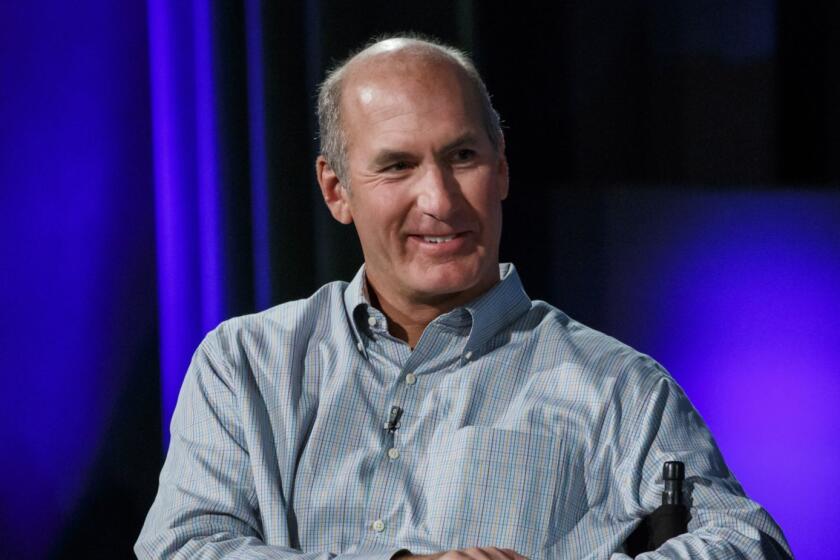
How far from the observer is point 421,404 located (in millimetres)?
2152

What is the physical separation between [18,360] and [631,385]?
1.41 metres

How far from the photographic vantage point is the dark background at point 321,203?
2820 mm

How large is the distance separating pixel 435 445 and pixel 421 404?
0.08 m

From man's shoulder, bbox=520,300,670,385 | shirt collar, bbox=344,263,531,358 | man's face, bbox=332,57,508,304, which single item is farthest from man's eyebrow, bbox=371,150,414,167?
man's shoulder, bbox=520,300,670,385

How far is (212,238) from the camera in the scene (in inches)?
118

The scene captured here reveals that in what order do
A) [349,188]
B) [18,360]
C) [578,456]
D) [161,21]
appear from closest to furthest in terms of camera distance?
[578,456], [349,188], [18,360], [161,21]

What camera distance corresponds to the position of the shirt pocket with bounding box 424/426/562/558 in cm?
202

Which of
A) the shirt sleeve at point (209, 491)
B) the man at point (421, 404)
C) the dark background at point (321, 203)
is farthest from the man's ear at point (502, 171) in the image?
the dark background at point (321, 203)

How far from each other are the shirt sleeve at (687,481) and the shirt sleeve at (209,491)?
1.31 ft

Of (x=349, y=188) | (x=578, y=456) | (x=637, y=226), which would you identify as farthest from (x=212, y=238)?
(x=578, y=456)

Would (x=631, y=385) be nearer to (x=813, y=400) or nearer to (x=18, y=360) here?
(x=813, y=400)

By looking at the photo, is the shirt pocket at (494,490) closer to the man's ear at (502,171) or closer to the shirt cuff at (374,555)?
the shirt cuff at (374,555)

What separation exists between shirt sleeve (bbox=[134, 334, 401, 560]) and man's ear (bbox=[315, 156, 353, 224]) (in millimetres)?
360

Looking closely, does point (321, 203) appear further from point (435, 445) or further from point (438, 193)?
point (435, 445)
